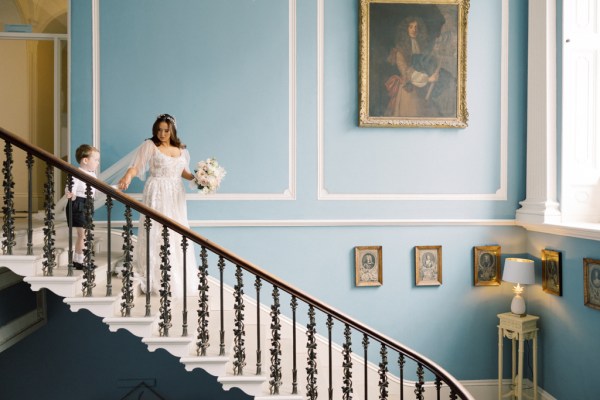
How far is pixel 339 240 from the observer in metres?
5.99

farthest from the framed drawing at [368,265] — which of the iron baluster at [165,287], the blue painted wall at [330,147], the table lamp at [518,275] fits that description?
the iron baluster at [165,287]

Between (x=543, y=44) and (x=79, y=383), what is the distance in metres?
6.40

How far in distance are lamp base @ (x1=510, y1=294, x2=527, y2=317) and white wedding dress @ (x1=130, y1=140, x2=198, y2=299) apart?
3590 mm

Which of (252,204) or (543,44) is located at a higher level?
(543,44)

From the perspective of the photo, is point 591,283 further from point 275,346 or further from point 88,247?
point 88,247

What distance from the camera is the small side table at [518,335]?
5625 mm

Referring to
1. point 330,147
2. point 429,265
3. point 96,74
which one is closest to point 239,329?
point 330,147

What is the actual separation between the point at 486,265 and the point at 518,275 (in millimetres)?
511

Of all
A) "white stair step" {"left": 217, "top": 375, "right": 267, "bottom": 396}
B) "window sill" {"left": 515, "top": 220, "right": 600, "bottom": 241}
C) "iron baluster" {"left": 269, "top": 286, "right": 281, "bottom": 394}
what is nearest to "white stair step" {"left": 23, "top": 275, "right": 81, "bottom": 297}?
"white stair step" {"left": 217, "top": 375, "right": 267, "bottom": 396}

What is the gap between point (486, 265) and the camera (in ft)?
20.2

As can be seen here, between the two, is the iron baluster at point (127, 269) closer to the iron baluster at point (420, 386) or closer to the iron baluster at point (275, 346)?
the iron baluster at point (275, 346)

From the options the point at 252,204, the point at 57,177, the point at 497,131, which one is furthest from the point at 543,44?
the point at 57,177

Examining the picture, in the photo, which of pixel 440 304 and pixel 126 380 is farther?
pixel 440 304

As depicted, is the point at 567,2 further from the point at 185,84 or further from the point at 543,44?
the point at 185,84
